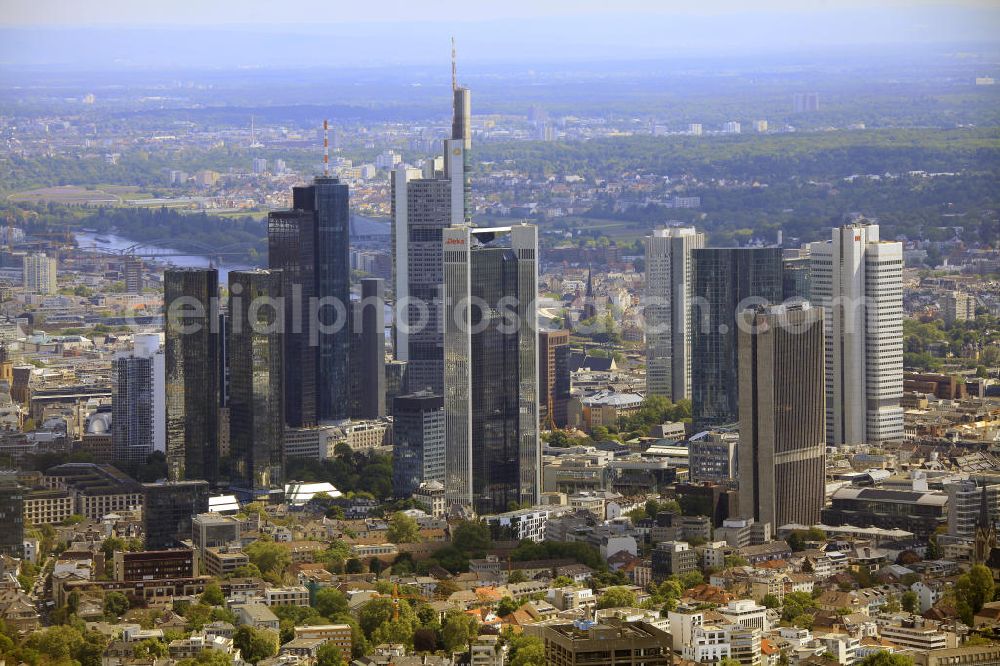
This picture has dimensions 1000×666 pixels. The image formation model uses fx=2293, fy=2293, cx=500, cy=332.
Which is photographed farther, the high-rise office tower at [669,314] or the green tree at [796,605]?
the high-rise office tower at [669,314]

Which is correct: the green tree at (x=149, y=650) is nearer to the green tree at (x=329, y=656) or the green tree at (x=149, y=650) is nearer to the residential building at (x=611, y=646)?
the green tree at (x=329, y=656)

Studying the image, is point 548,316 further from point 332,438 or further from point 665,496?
point 665,496

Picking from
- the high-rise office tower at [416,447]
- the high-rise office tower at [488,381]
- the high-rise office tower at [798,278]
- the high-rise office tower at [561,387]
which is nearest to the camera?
the high-rise office tower at [488,381]

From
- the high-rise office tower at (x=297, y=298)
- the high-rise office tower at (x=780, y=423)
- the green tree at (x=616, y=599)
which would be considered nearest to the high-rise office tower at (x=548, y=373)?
the high-rise office tower at (x=297, y=298)

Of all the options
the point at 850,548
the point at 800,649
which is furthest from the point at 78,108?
the point at 800,649

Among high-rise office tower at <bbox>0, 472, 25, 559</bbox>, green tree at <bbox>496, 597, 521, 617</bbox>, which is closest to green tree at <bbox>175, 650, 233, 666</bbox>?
green tree at <bbox>496, 597, 521, 617</bbox>
